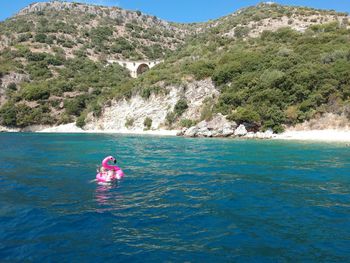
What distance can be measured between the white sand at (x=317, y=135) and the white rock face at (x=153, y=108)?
62.8 feet

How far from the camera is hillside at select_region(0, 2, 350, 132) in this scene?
48.2 metres

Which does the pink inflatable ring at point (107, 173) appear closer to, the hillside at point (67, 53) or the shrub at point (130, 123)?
the shrub at point (130, 123)

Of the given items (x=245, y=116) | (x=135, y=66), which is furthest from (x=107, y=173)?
(x=135, y=66)

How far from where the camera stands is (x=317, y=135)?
41219mm

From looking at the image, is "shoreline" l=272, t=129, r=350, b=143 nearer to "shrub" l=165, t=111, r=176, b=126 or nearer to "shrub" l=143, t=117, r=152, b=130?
"shrub" l=165, t=111, r=176, b=126

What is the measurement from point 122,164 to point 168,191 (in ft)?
29.5

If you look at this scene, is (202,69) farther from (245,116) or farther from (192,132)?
(245,116)

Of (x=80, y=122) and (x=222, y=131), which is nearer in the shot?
(x=222, y=131)

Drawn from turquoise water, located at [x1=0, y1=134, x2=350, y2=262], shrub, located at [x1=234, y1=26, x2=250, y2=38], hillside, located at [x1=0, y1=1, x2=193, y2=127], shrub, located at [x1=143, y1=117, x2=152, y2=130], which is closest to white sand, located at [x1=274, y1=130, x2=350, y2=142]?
turquoise water, located at [x1=0, y1=134, x2=350, y2=262]

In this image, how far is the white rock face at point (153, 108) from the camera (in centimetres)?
6156

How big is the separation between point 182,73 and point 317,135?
3310 centimetres

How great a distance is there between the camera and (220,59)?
217 ft

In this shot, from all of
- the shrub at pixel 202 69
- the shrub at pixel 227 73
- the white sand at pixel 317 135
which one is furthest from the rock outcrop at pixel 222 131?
the shrub at pixel 202 69

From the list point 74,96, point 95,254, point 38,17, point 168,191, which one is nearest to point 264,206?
point 168,191
